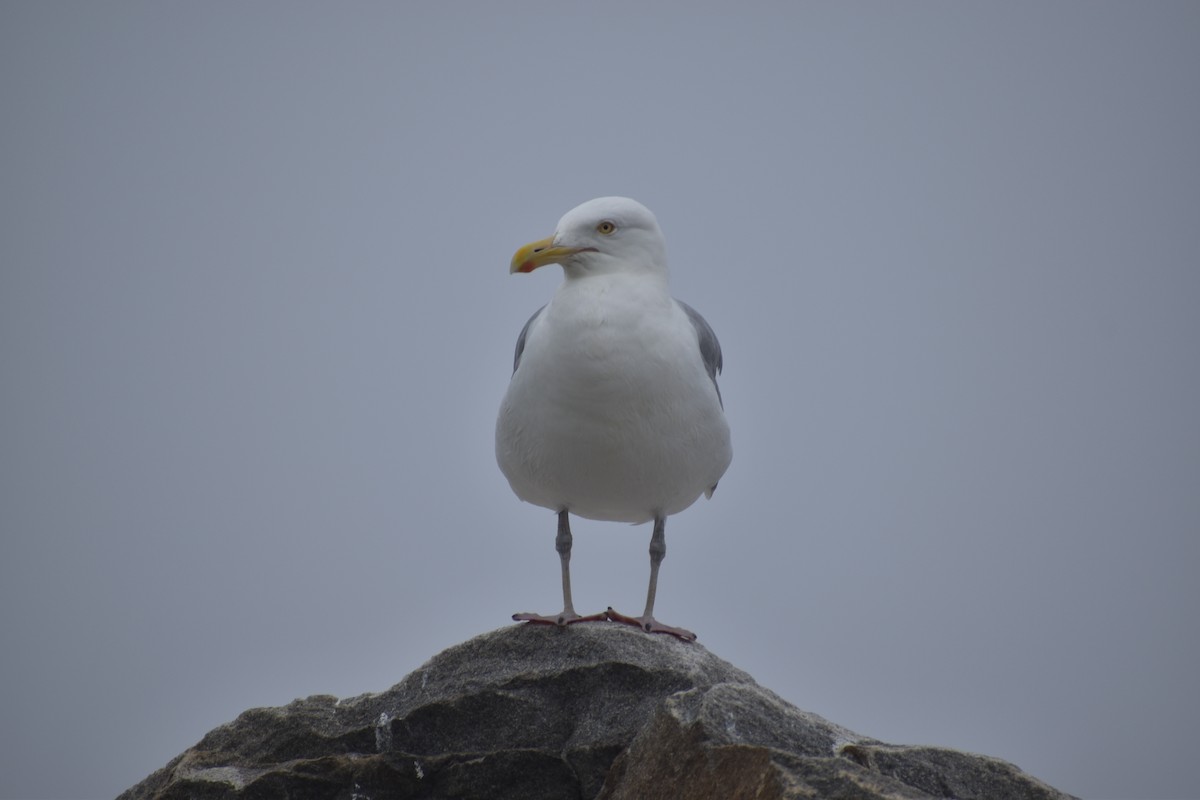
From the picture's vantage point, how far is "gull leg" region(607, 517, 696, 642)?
845 cm

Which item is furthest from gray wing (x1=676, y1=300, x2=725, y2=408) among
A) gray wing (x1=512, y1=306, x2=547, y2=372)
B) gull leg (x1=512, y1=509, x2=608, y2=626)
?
gull leg (x1=512, y1=509, x2=608, y2=626)

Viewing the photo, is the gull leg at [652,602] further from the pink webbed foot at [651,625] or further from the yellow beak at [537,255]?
the yellow beak at [537,255]

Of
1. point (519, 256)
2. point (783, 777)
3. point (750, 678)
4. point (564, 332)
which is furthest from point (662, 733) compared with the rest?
point (519, 256)

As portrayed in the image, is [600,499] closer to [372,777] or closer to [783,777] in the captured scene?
[372,777]

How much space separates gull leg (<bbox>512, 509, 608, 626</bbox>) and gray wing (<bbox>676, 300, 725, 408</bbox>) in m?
1.45

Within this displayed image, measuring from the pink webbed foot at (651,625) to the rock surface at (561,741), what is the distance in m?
0.12

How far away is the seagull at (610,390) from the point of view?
8.21 metres

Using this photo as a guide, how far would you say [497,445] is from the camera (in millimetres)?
9023

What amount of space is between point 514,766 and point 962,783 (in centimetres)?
246

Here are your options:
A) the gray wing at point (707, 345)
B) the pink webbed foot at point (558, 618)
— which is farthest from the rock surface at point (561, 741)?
the gray wing at point (707, 345)

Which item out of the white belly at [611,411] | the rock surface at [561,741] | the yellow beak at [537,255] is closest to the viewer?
the rock surface at [561,741]

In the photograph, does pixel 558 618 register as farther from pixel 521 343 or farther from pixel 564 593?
pixel 521 343

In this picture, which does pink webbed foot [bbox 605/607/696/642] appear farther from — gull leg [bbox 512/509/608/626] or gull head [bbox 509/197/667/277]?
gull head [bbox 509/197/667/277]

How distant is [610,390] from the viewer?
26.8ft
